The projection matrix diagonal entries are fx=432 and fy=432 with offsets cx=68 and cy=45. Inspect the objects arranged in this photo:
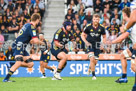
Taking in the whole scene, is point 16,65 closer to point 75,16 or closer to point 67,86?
point 67,86

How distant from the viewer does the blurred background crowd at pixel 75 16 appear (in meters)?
21.3

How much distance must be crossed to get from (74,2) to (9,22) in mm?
3968

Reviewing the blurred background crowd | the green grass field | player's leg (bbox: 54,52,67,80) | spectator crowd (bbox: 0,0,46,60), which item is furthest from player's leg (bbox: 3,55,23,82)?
spectator crowd (bbox: 0,0,46,60)

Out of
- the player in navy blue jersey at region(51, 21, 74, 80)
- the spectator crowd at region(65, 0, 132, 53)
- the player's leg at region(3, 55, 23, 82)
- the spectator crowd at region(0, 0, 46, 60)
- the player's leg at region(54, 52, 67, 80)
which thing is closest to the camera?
the player's leg at region(3, 55, 23, 82)

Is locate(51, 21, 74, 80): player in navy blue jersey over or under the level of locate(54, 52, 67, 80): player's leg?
over

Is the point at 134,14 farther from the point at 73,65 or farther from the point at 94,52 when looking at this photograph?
the point at 73,65

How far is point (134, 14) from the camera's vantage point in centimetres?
859

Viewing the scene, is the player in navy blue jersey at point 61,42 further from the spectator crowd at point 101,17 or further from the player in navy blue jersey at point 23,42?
the spectator crowd at point 101,17

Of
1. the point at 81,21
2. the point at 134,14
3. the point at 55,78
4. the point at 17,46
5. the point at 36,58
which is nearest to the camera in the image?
the point at 134,14

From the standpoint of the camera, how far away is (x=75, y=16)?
2347cm

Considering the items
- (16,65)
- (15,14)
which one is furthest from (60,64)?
(15,14)

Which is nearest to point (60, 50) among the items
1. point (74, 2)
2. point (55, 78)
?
point (55, 78)

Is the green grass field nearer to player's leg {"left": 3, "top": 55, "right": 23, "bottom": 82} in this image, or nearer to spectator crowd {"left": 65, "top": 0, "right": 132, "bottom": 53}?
player's leg {"left": 3, "top": 55, "right": 23, "bottom": 82}

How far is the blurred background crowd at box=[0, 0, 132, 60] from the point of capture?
838 inches
